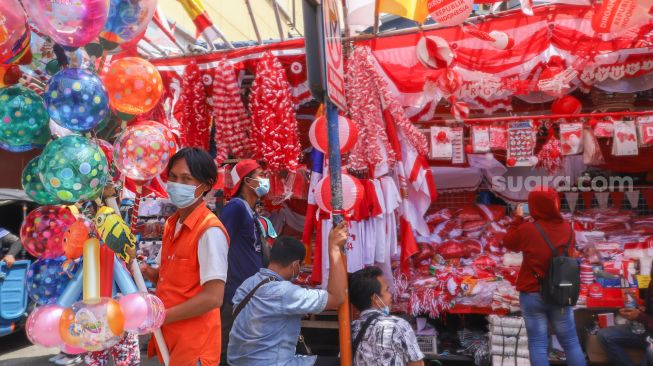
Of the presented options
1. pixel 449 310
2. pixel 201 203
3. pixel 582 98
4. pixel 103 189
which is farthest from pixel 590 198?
pixel 103 189

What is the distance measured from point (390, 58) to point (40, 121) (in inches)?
146

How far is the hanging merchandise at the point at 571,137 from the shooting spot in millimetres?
5371

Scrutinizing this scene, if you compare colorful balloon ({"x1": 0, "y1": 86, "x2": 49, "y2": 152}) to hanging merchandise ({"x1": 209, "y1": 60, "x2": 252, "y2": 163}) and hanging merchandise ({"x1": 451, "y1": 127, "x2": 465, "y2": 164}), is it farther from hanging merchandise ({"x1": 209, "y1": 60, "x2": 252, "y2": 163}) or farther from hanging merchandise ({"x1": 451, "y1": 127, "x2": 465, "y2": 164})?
hanging merchandise ({"x1": 451, "y1": 127, "x2": 465, "y2": 164})

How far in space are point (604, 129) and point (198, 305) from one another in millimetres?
4623

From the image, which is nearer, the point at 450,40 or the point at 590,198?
the point at 450,40

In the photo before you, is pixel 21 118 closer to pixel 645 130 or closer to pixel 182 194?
pixel 182 194

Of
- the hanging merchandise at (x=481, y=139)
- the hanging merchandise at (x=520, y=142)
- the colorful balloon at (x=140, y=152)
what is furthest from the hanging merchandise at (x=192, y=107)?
the hanging merchandise at (x=520, y=142)

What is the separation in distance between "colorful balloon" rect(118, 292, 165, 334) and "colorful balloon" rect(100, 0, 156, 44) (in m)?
1.25

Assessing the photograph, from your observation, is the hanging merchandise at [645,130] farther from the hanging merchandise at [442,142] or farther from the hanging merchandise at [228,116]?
the hanging merchandise at [228,116]

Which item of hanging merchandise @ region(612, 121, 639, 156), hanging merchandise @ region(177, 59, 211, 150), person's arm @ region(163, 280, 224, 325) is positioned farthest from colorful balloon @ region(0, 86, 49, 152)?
hanging merchandise @ region(612, 121, 639, 156)

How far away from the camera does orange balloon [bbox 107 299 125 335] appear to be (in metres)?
2.12

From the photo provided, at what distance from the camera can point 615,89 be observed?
5547 mm

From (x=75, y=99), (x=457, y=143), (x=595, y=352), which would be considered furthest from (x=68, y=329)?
(x=595, y=352)

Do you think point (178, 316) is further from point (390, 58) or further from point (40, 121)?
point (390, 58)
